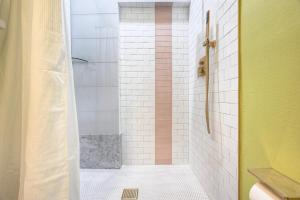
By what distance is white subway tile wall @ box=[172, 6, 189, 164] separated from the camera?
118 inches

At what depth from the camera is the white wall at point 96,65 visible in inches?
109

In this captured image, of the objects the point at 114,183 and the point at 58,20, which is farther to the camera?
the point at 114,183

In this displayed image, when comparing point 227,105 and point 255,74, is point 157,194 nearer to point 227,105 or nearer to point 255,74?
point 227,105

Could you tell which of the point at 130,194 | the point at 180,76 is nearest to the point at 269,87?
the point at 130,194

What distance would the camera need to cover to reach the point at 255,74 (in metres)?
1.12

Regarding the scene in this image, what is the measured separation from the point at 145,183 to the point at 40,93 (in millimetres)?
1782

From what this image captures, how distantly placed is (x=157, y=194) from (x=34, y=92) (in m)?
1.62

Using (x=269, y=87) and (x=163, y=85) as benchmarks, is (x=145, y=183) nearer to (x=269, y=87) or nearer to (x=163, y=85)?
(x=163, y=85)

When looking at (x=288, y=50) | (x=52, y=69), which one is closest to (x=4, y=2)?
(x=52, y=69)

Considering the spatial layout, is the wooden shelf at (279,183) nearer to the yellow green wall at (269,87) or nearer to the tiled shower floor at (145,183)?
the yellow green wall at (269,87)

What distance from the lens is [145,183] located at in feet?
7.79

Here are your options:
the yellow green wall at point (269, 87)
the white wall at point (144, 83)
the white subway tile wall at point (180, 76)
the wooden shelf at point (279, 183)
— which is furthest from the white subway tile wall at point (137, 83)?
the wooden shelf at point (279, 183)

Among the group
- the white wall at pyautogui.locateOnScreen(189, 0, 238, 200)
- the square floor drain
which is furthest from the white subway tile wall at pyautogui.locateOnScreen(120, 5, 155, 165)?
the square floor drain

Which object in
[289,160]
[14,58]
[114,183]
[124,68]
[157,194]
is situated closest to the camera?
[289,160]
